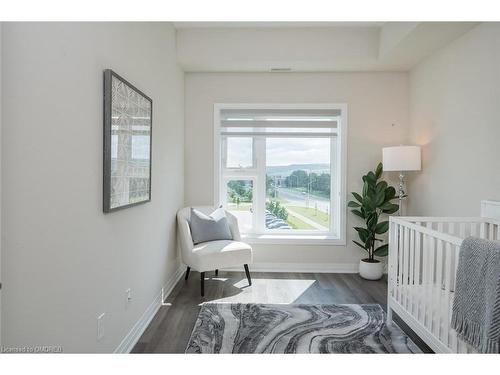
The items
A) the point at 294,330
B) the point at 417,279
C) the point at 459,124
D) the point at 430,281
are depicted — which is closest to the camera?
the point at 430,281

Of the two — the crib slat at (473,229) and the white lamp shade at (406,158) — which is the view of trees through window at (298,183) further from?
the crib slat at (473,229)

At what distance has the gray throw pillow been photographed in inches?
127

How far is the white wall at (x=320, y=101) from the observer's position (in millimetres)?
3721

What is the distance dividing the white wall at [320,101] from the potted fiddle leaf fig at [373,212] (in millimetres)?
223

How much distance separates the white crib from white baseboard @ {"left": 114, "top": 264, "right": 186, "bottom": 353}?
1.84 m

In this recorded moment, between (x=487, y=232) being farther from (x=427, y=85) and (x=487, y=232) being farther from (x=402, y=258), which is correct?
(x=427, y=85)

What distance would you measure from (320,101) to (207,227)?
1.98 meters

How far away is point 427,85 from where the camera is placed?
3285 mm

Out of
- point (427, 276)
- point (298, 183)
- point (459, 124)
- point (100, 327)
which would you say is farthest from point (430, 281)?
point (298, 183)

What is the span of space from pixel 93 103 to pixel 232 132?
233 cm

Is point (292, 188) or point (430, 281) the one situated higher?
point (292, 188)

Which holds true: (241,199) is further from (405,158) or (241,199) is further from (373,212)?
(405,158)

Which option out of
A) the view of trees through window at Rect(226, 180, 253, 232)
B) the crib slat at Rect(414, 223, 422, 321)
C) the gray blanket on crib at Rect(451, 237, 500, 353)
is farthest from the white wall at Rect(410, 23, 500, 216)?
the view of trees through window at Rect(226, 180, 253, 232)

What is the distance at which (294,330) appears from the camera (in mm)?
2309
